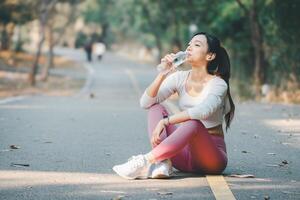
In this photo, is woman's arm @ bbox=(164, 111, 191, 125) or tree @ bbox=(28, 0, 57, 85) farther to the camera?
tree @ bbox=(28, 0, 57, 85)

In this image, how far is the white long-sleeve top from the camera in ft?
22.9

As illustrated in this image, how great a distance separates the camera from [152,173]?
6.96 metres

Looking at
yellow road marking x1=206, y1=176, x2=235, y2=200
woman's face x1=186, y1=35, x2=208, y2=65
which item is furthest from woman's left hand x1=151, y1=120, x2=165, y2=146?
woman's face x1=186, y1=35, x2=208, y2=65

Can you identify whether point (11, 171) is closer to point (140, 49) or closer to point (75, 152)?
point (75, 152)

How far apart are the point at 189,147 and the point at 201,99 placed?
506mm

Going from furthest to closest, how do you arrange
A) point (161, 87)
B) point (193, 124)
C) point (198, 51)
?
point (161, 87) < point (198, 51) < point (193, 124)

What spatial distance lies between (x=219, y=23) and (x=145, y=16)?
2704 centimetres

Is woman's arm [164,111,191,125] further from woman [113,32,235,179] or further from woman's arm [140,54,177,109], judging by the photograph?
woman's arm [140,54,177,109]

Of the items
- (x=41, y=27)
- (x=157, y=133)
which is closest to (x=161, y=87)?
(x=157, y=133)

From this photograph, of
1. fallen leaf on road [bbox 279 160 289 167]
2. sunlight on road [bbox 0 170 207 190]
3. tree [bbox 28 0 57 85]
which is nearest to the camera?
sunlight on road [bbox 0 170 207 190]

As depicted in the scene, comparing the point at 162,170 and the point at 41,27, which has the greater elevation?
the point at 162,170

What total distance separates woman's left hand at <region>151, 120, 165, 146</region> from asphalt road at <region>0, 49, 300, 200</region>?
0.38 metres

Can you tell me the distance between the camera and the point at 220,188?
6555 mm

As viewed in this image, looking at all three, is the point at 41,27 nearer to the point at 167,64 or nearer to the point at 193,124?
the point at 167,64
